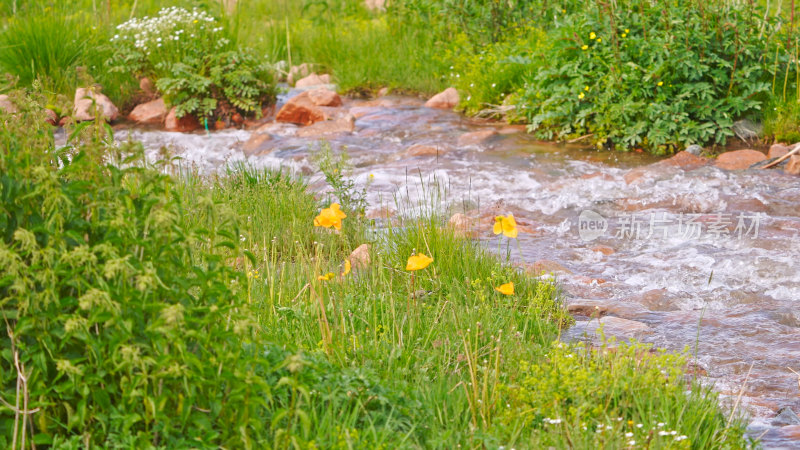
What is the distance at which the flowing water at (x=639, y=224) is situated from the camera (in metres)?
4.23

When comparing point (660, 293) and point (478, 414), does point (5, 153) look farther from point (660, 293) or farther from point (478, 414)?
point (660, 293)

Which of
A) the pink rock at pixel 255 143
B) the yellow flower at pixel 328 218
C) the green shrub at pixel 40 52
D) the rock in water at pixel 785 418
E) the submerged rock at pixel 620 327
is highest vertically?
the yellow flower at pixel 328 218

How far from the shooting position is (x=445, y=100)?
10969mm

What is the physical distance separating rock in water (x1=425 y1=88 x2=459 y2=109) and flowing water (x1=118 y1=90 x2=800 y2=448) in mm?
486

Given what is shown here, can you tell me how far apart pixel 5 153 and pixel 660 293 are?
3.67 meters

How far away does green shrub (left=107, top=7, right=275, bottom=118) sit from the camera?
10.3 meters

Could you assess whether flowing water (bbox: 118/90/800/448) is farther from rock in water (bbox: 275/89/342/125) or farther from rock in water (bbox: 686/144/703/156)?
rock in water (bbox: 686/144/703/156)

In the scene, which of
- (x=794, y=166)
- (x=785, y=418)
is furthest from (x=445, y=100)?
(x=785, y=418)

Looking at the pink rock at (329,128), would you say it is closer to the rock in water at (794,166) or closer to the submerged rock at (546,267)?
the rock in water at (794,166)

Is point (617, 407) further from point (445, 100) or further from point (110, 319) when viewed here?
point (445, 100)

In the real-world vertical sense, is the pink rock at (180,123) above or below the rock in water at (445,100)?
below

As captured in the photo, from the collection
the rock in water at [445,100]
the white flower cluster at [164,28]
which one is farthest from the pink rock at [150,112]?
the rock in water at [445,100]

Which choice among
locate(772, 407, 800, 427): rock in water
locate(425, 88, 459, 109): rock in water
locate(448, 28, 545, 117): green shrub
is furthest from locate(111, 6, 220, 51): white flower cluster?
locate(772, 407, 800, 427): rock in water

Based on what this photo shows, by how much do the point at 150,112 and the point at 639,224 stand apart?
22.1 feet
